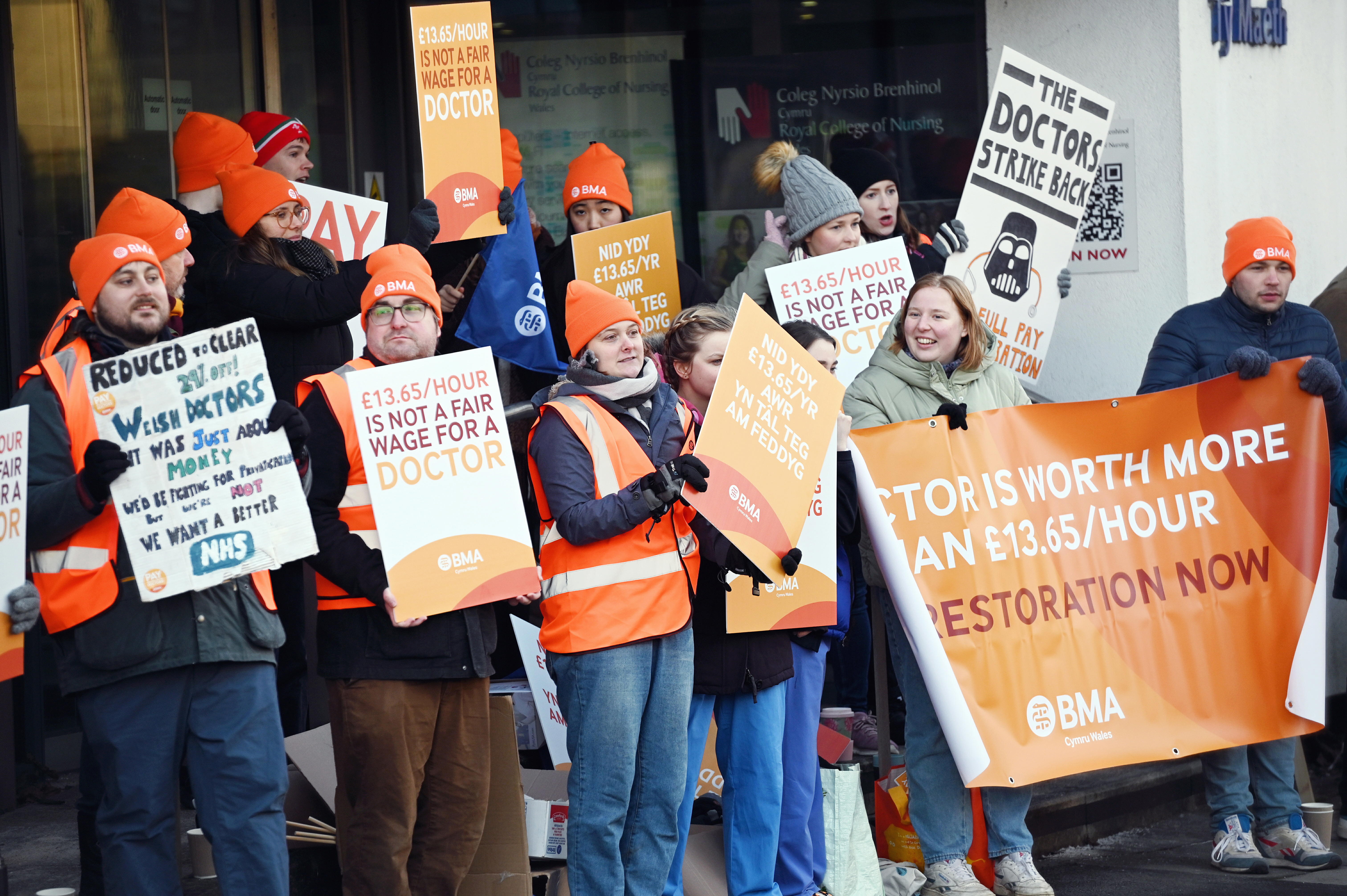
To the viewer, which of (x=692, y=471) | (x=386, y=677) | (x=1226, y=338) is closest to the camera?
(x=692, y=471)

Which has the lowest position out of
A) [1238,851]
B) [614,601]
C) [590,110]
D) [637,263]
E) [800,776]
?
[1238,851]

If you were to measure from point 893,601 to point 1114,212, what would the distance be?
336cm

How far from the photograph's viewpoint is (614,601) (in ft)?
14.8

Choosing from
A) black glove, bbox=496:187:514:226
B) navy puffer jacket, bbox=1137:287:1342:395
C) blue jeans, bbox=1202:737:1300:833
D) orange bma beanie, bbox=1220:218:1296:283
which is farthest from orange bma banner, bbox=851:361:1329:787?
Result: black glove, bbox=496:187:514:226

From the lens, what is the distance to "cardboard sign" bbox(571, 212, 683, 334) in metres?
6.47

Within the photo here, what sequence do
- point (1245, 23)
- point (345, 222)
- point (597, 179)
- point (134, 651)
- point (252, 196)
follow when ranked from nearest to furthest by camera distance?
point (134, 651) < point (252, 196) < point (345, 222) < point (597, 179) < point (1245, 23)

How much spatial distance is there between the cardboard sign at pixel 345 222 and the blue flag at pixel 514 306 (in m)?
0.49

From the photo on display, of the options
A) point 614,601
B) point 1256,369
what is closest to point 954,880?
point 614,601

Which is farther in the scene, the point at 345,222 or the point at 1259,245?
the point at 345,222

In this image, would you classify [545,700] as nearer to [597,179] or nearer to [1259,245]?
[597,179]

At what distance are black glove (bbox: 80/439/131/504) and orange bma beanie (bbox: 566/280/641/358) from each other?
4.36 ft

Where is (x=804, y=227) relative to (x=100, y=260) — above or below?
above

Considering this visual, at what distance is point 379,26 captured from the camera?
800 centimetres

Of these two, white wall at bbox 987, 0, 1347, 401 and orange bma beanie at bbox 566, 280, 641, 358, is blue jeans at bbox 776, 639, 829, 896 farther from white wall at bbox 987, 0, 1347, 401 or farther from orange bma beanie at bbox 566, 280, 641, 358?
white wall at bbox 987, 0, 1347, 401
